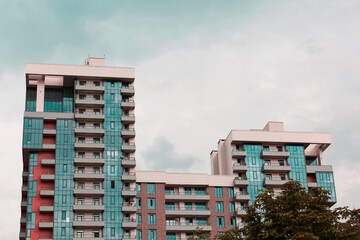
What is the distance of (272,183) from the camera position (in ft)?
381

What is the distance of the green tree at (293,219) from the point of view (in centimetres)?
5206

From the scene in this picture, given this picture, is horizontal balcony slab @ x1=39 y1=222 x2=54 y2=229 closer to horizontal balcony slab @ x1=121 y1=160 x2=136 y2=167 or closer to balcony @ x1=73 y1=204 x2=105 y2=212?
balcony @ x1=73 y1=204 x2=105 y2=212

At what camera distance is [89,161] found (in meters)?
108

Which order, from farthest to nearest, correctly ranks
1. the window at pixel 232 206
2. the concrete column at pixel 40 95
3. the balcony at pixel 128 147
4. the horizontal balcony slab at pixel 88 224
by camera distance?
the window at pixel 232 206
the concrete column at pixel 40 95
the balcony at pixel 128 147
the horizontal balcony slab at pixel 88 224

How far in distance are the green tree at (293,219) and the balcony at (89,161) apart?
55.8 metres

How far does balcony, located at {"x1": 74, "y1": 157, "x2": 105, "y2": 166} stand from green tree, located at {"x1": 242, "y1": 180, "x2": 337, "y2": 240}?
55.8m

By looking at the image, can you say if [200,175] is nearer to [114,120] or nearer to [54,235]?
[114,120]

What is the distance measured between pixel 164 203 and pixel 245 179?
17272mm

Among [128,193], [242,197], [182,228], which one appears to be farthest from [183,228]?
[242,197]

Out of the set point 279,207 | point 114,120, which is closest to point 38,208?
point 114,120

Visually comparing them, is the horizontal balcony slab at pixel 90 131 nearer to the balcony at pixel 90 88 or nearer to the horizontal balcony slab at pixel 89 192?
the balcony at pixel 90 88

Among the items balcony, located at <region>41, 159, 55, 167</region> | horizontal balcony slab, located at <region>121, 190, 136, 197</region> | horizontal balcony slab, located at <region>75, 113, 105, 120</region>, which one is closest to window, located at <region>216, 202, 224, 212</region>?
horizontal balcony slab, located at <region>121, 190, 136, 197</region>

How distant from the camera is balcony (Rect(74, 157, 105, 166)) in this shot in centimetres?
10814

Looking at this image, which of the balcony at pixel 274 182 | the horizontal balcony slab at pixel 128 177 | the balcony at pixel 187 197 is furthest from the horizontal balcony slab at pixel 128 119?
the balcony at pixel 274 182
